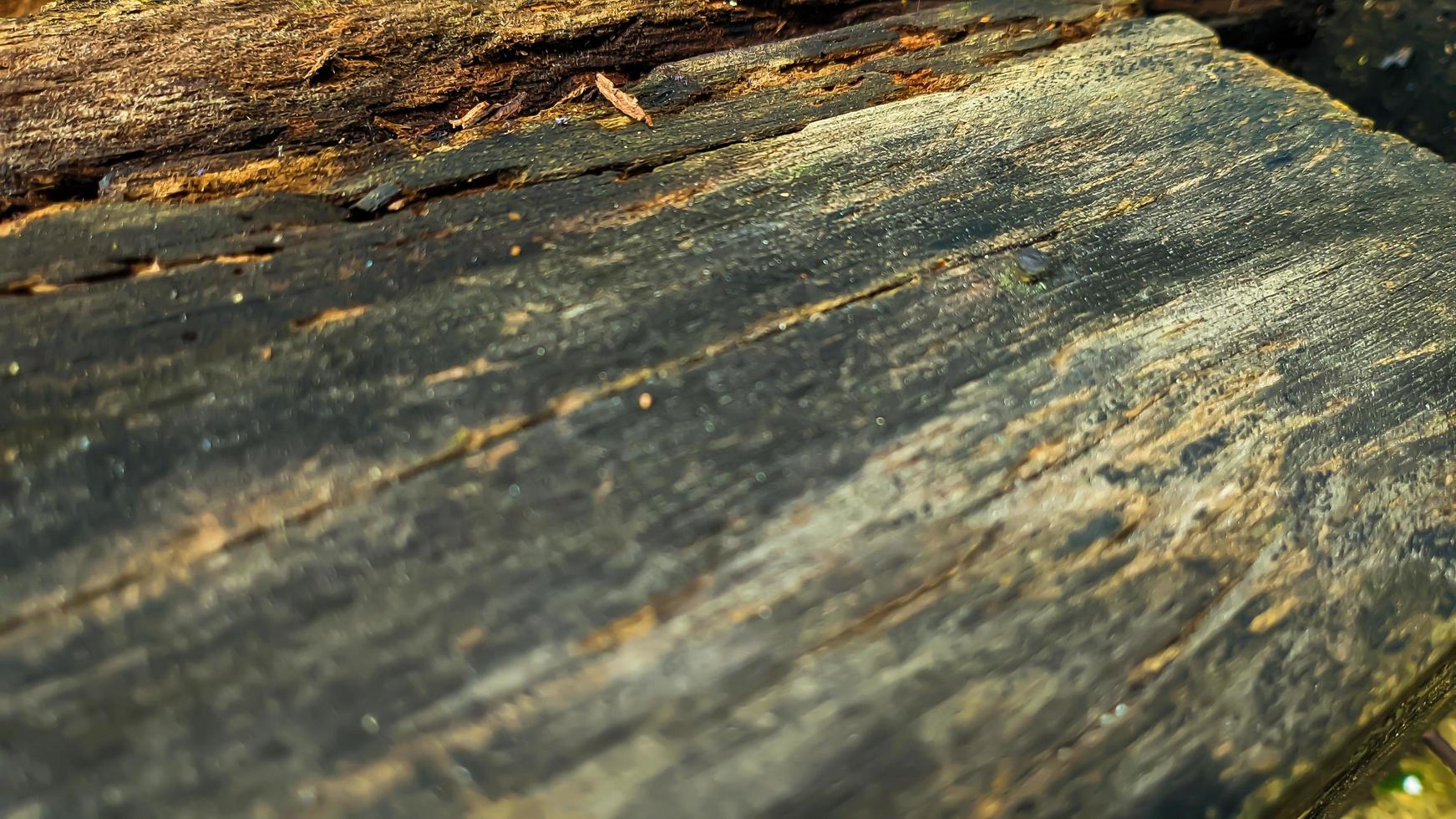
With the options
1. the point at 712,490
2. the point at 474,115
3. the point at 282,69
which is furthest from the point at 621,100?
the point at 712,490

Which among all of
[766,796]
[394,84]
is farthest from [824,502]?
[394,84]

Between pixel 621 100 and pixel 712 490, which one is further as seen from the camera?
pixel 621 100

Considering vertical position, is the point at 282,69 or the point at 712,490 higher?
the point at 282,69

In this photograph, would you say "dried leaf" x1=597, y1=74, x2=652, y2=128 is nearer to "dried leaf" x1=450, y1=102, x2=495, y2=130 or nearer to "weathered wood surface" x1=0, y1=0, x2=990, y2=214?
"weathered wood surface" x1=0, y1=0, x2=990, y2=214

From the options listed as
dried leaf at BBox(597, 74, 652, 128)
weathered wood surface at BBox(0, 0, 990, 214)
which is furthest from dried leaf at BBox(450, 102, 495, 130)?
dried leaf at BBox(597, 74, 652, 128)

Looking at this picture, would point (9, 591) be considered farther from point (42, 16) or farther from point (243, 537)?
point (42, 16)

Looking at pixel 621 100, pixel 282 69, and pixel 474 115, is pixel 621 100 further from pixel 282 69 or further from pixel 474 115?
pixel 282 69

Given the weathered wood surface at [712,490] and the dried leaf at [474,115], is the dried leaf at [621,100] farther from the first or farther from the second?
the dried leaf at [474,115]
